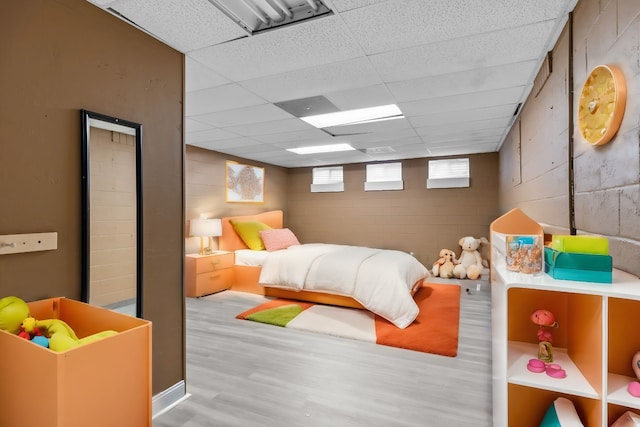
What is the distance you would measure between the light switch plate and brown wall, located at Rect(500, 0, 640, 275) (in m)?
2.37

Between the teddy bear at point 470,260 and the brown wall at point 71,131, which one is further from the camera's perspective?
the teddy bear at point 470,260

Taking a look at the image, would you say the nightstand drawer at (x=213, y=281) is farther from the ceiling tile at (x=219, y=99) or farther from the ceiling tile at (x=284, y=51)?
the ceiling tile at (x=284, y=51)

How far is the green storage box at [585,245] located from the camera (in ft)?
4.14

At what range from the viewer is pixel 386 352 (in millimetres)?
2777

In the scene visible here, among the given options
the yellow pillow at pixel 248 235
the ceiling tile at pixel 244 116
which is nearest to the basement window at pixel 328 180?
the yellow pillow at pixel 248 235

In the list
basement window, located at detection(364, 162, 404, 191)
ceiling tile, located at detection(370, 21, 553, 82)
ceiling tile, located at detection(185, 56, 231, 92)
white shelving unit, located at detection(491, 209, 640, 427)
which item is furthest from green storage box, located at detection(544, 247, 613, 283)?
basement window, located at detection(364, 162, 404, 191)

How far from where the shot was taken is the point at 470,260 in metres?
5.54

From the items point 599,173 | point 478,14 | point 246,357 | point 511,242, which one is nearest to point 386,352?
point 246,357

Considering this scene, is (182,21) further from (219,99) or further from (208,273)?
(208,273)

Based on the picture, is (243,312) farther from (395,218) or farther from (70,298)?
(395,218)

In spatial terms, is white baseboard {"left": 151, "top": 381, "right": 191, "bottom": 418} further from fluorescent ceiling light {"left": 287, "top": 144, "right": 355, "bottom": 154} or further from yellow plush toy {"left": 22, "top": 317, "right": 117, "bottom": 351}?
fluorescent ceiling light {"left": 287, "top": 144, "right": 355, "bottom": 154}

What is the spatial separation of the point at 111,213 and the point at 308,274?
264 centimetres

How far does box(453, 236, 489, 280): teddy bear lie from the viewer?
5324mm

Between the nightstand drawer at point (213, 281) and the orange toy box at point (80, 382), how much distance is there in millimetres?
3374
